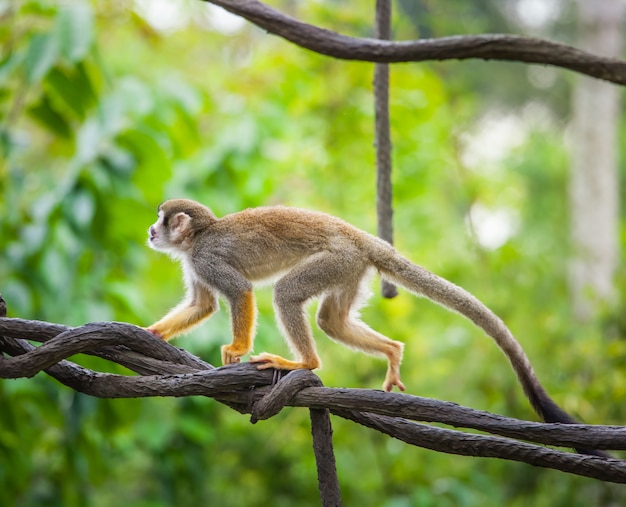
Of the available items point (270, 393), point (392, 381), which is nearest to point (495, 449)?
point (270, 393)

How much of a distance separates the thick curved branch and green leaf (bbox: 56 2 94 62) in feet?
3.61

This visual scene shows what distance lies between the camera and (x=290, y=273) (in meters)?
2.49

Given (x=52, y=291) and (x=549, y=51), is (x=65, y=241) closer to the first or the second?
(x=52, y=291)

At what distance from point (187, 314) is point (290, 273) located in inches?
14.5

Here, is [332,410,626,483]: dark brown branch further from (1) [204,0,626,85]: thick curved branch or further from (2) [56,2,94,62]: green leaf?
(2) [56,2,94,62]: green leaf

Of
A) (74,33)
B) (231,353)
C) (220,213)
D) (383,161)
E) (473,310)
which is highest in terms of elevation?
(74,33)

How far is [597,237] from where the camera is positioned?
763cm

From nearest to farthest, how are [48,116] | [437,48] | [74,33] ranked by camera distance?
[437,48]
[74,33]
[48,116]

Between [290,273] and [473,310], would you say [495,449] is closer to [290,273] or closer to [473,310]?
[473,310]

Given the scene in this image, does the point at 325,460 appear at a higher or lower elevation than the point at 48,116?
lower

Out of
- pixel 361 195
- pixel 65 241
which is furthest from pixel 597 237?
pixel 65 241

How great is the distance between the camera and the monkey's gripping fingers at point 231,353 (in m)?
2.36

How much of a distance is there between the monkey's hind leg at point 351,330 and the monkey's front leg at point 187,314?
14.7 inches

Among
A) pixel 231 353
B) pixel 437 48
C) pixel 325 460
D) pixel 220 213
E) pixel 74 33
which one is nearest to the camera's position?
pixel 325 460
